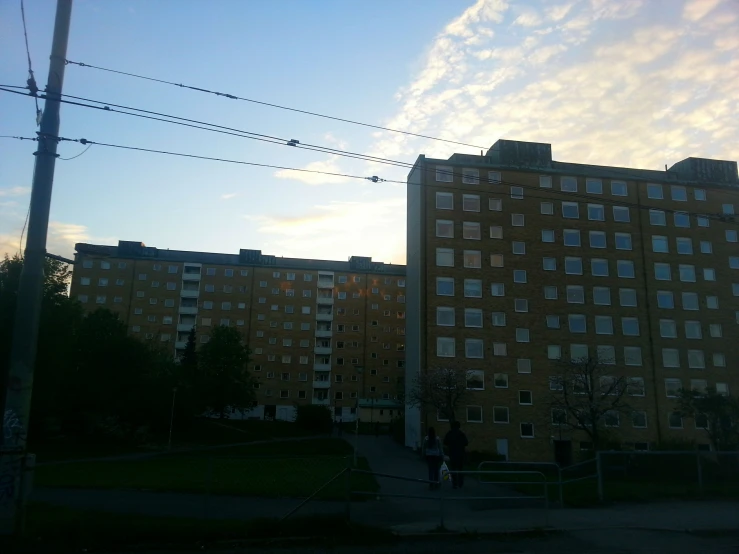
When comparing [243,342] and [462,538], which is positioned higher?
[243,342]

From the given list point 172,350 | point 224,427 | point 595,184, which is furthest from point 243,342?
point 595,184

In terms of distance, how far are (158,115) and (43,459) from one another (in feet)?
92.9

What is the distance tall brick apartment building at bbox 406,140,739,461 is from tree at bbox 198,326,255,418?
2539 centimetres

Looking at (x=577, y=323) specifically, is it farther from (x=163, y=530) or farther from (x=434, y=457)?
(x=163, y=530)

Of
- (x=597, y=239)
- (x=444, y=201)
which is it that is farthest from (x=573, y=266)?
(x=444, y=201)

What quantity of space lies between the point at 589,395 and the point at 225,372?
45.2 m

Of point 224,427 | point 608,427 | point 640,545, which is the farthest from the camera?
point 224,427

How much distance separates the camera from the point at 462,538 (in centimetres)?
1056

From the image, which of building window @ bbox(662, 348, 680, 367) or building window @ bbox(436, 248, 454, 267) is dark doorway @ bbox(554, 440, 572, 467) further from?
building window @ bbox(436, 248, 454, 267)

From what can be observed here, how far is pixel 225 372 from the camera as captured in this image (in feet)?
233

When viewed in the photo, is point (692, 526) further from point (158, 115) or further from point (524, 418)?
point (524, 418)

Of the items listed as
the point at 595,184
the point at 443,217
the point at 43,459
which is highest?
the point at 595,184

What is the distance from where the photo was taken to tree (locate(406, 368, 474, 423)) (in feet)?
143

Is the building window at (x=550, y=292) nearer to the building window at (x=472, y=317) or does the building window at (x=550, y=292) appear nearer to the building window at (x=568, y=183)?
the building window at (x=472, y=317)
